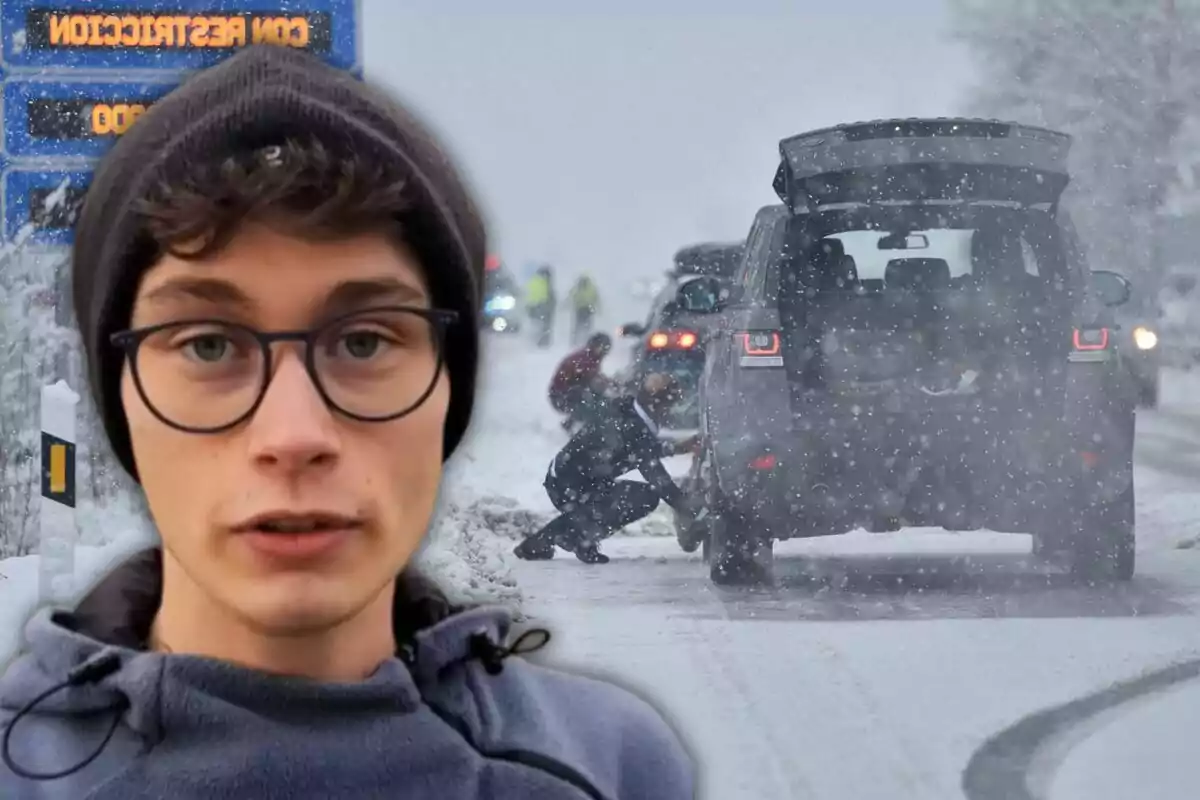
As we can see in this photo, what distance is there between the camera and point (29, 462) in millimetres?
4188

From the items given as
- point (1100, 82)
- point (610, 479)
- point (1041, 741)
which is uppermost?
point (1100, 82)

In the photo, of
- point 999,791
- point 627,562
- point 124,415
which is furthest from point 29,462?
point 124,415

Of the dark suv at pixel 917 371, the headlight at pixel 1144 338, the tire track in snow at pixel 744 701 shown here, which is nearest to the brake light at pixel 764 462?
the dark suv at pixel 917 371

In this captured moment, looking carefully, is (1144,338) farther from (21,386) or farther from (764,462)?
(21,386)

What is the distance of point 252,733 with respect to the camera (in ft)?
3.89

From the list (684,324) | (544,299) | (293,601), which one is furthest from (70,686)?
(684,324)

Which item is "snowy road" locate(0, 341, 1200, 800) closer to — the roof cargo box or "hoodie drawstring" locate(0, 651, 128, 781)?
the roof cargo box

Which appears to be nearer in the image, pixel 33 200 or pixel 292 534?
pixel 292 534

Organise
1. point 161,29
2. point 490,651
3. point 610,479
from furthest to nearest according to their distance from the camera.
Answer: point 610,479 → point 161,29 → point 490,651

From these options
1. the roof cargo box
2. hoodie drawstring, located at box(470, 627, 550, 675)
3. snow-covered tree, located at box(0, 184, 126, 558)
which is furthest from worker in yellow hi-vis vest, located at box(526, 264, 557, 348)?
hoodie drawstring, located at box(470, 627, 550, 675)

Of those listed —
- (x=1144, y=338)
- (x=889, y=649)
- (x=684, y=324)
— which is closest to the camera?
(x=889, y=649)

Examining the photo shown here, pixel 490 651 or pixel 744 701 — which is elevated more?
pixel 490 651

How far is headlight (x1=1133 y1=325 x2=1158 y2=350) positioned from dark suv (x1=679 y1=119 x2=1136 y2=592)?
0.77m

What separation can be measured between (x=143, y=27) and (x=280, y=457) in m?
1.92
